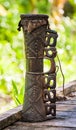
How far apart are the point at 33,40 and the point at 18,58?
4284mm

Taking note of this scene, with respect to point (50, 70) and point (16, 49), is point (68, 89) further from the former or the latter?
point (16, 49)

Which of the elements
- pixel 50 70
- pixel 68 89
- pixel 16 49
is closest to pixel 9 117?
pixel 50 70

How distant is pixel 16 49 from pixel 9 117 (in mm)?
4641

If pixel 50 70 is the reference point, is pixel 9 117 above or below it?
below

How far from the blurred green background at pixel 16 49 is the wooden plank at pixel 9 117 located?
971 millimetres

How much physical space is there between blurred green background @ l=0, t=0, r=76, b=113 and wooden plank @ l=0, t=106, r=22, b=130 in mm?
971

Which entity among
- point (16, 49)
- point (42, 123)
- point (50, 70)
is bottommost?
point (42, 123)

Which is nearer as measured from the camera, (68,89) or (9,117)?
(9,117)

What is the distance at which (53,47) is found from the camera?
4.28 metres

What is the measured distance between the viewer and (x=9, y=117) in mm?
4102

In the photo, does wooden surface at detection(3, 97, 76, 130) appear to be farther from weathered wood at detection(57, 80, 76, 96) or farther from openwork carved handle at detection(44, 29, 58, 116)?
weathered wood at detection(57, 80, 76, 96)

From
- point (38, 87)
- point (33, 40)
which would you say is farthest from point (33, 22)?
point (38, 87)

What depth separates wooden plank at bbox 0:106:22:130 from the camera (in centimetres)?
399

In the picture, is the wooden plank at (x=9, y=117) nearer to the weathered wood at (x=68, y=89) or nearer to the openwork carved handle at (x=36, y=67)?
the openwork carved handle at (x=36, y=67)
